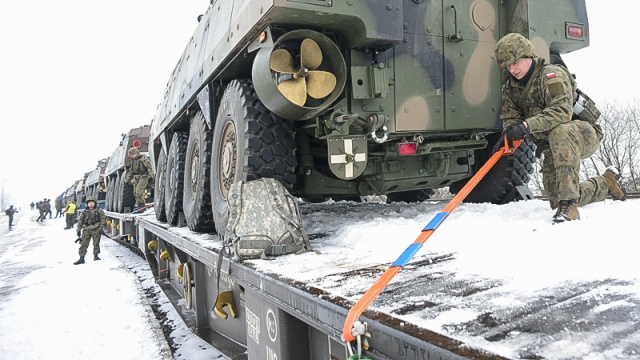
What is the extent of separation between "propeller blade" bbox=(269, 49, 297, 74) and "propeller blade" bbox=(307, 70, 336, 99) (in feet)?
0.39

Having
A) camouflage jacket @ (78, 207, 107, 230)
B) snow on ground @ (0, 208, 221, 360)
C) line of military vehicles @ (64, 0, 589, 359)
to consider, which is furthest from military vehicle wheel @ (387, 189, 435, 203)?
camouflage jacket @ (78, 207, 107, 230)

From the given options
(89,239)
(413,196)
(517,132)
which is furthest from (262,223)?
(89,239)

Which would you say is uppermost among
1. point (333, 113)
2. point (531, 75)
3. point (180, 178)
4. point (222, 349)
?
point (531, 75)

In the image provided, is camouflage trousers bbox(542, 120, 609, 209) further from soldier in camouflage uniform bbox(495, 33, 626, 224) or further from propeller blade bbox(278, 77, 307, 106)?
propeller blade bbox(278, 77, 307, 106)

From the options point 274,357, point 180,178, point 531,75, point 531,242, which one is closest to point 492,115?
point 531,75

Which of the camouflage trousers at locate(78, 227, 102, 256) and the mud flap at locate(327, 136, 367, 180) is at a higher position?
the mud flap at locate(327, 136, 367, 180)

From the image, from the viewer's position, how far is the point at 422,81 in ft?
10.5

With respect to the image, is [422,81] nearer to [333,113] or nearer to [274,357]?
[333,113]

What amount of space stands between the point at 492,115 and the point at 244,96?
190 cm

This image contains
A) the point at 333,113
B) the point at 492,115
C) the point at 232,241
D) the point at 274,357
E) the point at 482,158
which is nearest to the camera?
the point at 274,357

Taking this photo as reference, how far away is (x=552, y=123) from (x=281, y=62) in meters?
1.67

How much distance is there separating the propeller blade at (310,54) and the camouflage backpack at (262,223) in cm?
78

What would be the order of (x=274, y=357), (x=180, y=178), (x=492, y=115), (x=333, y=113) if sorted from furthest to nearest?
(x=180, y=178)
(x=492, y=115)
(x=333, y=113)
(x=274, y=357)

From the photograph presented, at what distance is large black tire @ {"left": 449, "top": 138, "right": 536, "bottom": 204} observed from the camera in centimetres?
421
